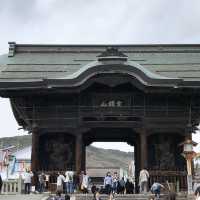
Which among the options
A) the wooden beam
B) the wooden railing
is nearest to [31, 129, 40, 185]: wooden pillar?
the wooden railing

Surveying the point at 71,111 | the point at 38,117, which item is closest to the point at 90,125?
the point at 71,111

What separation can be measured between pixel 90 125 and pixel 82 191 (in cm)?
428

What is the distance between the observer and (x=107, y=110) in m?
25.7

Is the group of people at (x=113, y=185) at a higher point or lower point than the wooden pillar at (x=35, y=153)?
lower

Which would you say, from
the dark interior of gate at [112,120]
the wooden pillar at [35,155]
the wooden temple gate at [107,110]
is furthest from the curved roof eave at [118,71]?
the wooden pillar at [35,155]

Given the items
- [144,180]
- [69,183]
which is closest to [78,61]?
[69,183]

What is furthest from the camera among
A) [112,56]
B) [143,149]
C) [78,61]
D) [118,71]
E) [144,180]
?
[78,61]

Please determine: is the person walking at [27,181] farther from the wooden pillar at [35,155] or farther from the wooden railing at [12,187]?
the wooden pillar at [35,155]

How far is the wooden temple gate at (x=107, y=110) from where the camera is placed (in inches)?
969

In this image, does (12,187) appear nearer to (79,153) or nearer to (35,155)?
(35,155)

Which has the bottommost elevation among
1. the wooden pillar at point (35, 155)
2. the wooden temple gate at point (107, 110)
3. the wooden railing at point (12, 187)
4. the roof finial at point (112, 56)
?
the wooden railing at point (12, 187)

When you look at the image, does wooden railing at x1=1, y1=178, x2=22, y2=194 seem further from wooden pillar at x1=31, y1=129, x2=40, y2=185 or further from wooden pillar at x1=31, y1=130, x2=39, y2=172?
wooden pillar at x1=31, y1=130, x2=39, y2=172

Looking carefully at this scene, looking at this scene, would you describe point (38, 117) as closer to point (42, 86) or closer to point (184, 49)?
point (42, 86)

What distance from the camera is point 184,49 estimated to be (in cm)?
3203
